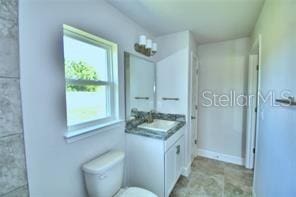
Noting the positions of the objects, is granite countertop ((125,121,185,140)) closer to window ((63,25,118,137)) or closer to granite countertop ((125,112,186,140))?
granite countertop ((125,112,186,140))

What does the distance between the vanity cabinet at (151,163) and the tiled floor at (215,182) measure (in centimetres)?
36

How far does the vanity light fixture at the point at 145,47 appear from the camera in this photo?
7.04 feet

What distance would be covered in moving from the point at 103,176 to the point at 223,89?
2674 mm

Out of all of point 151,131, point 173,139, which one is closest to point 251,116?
point 173,139

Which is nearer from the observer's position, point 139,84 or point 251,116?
point 139,84

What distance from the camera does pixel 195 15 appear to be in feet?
6.44

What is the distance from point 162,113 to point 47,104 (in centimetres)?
190

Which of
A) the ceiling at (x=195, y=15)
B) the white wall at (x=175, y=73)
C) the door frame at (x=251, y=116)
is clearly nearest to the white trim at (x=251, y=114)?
the door frame at (x=251, y=116)

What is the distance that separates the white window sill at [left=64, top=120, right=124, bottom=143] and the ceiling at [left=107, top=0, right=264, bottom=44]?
130 centimetres

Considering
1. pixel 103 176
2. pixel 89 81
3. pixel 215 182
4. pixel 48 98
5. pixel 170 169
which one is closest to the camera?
pixel 48 98

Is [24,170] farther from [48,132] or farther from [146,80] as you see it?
[146,80]

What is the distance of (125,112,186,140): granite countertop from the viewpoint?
1.82 metres

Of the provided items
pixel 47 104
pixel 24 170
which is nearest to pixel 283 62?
pixel 47 104

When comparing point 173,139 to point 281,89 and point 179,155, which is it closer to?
point 179,155
